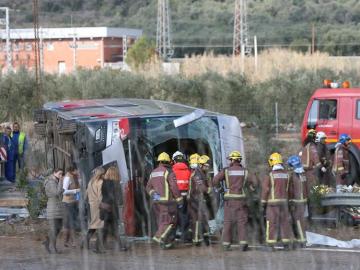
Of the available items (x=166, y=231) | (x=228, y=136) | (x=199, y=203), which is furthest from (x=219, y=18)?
(x=166, y=231)

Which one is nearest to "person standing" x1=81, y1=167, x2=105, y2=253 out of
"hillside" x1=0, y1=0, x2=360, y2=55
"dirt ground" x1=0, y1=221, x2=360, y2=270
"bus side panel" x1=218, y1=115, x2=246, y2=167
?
"dirt ground" x1=0, y1=221, x2=360, y2=270

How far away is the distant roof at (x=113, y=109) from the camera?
1389cm

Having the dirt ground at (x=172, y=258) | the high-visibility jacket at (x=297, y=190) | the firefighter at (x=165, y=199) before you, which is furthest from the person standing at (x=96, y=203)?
the high-visibility jacket at (x=297, y=190)

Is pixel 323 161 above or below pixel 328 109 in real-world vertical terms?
below

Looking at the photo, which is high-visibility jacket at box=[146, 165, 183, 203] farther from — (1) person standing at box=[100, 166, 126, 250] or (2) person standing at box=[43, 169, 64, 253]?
(2) person standing at box=[43, 169, 64, 253]

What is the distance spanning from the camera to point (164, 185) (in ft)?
42.3

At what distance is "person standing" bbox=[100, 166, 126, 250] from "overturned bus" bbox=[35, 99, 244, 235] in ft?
0.60

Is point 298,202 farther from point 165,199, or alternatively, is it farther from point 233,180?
point 165,199

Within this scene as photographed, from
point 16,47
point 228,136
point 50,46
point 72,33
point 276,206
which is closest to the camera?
point 276,206

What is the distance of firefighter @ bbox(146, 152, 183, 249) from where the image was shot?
1291 centimetres

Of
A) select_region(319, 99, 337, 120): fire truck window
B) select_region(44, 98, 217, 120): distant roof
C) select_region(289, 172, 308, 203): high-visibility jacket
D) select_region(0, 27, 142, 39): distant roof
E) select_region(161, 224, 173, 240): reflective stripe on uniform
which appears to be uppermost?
select_region(0, 27, 142, 39): distant roof

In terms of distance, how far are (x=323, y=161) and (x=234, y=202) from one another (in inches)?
171

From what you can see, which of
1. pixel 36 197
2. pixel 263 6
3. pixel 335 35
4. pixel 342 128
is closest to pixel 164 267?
pixel 36 197

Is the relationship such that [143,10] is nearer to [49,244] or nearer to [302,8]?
[302,8]
